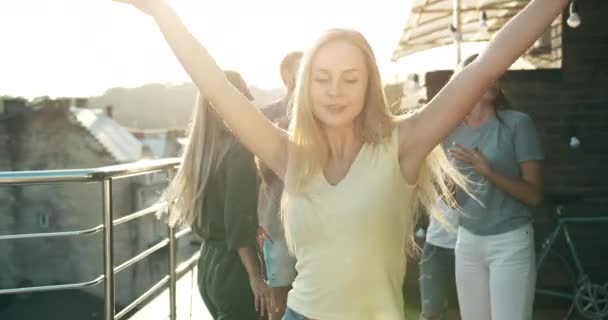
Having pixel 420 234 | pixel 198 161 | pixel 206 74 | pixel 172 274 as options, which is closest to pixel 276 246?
pixel 198 161

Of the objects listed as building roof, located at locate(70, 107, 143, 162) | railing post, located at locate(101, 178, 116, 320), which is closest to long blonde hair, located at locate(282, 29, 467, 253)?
railing post, located at locate(101, 178, 116, 320)

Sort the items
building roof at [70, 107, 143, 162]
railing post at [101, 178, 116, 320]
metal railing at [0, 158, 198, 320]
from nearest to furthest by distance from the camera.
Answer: metal railing at [0, 158, 198, 320]
railing post at [101, 178, 116, 320]
building roof at [70, 107, 143, 162]

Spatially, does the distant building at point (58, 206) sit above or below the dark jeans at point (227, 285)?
below

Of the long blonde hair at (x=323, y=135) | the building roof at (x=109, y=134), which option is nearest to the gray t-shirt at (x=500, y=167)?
the long blonde hair at (x=323, y=135)

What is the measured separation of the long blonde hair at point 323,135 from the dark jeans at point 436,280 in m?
2.12

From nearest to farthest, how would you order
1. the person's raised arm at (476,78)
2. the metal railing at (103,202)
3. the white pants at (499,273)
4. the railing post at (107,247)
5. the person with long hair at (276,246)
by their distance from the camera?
the person's raised arm at (476,78)
the white pants at (499,273)
the person with long hair at (276,246)
the metal railing at (103,202)
the railing post at (107,247)

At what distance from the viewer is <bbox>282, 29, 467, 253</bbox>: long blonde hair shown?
184 centimetres

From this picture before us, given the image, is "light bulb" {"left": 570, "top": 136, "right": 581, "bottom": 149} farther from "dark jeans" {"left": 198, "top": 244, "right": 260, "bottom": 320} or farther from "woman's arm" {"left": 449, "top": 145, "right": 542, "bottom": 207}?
"dark jeans" {"left": 198, "top": 244, "right": 260, "bottom": 320}

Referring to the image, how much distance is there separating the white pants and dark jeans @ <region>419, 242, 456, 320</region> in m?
0.73

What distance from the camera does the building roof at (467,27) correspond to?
6539 mm

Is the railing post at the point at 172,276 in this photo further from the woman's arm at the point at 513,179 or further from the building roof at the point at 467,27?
the building roof at the point at 467,27

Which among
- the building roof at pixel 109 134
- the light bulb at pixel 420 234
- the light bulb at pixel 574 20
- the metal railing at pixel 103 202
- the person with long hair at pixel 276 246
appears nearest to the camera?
the person with long hair at pixel 276 246

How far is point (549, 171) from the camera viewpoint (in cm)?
595

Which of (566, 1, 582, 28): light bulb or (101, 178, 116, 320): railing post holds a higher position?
(566, 1, 582, 28): light bulb
